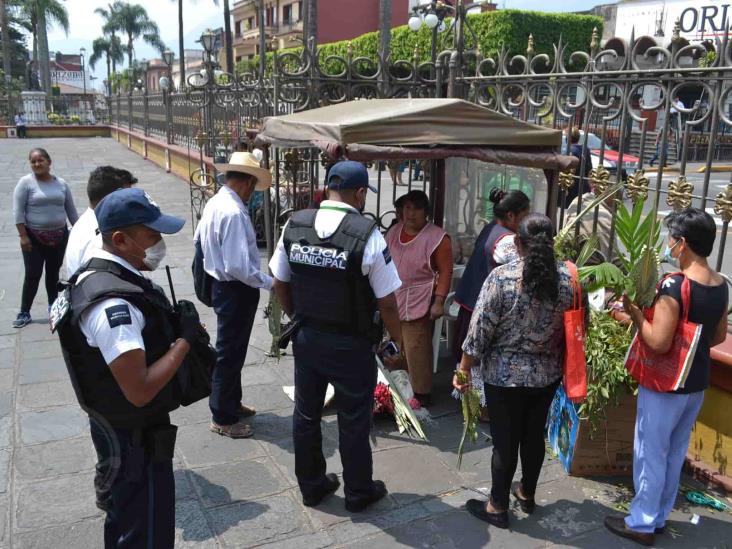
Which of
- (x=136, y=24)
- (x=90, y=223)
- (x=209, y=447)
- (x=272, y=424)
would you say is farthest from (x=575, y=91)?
(x=136, y=24)

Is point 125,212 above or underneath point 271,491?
above

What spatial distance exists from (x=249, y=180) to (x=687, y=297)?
264 cm

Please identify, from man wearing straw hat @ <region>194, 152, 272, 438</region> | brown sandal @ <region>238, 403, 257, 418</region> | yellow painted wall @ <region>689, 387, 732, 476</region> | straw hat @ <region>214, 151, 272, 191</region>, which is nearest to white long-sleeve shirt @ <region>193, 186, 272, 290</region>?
man wearing straw hat @ <region>194, 152, 272, 438</region>

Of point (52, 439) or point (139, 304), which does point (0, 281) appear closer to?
point (52, 439)

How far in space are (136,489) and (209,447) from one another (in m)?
1.68

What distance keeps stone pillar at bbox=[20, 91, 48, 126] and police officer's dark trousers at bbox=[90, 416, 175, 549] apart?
3759cm

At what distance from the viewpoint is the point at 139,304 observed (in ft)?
7.46

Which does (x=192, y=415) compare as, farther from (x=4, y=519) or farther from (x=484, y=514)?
(x=484, y=514)

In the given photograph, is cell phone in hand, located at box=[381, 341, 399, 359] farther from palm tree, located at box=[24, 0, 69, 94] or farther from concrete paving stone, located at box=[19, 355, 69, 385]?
palm tree, located at box=[24, 0, 69, 94]

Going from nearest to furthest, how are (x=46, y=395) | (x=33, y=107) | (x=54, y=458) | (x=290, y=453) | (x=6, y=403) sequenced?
(x=54, y=458)
(x=290, y=453)
(x=6, y=403)
(x=46, y=395)
(x=33, y=107)

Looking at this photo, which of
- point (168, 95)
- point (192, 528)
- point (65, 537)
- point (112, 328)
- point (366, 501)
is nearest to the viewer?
point (112, 328)

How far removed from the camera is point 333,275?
3088mm

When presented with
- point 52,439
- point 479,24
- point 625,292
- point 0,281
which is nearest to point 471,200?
point 625,292

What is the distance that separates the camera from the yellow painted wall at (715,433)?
3.63 metres
